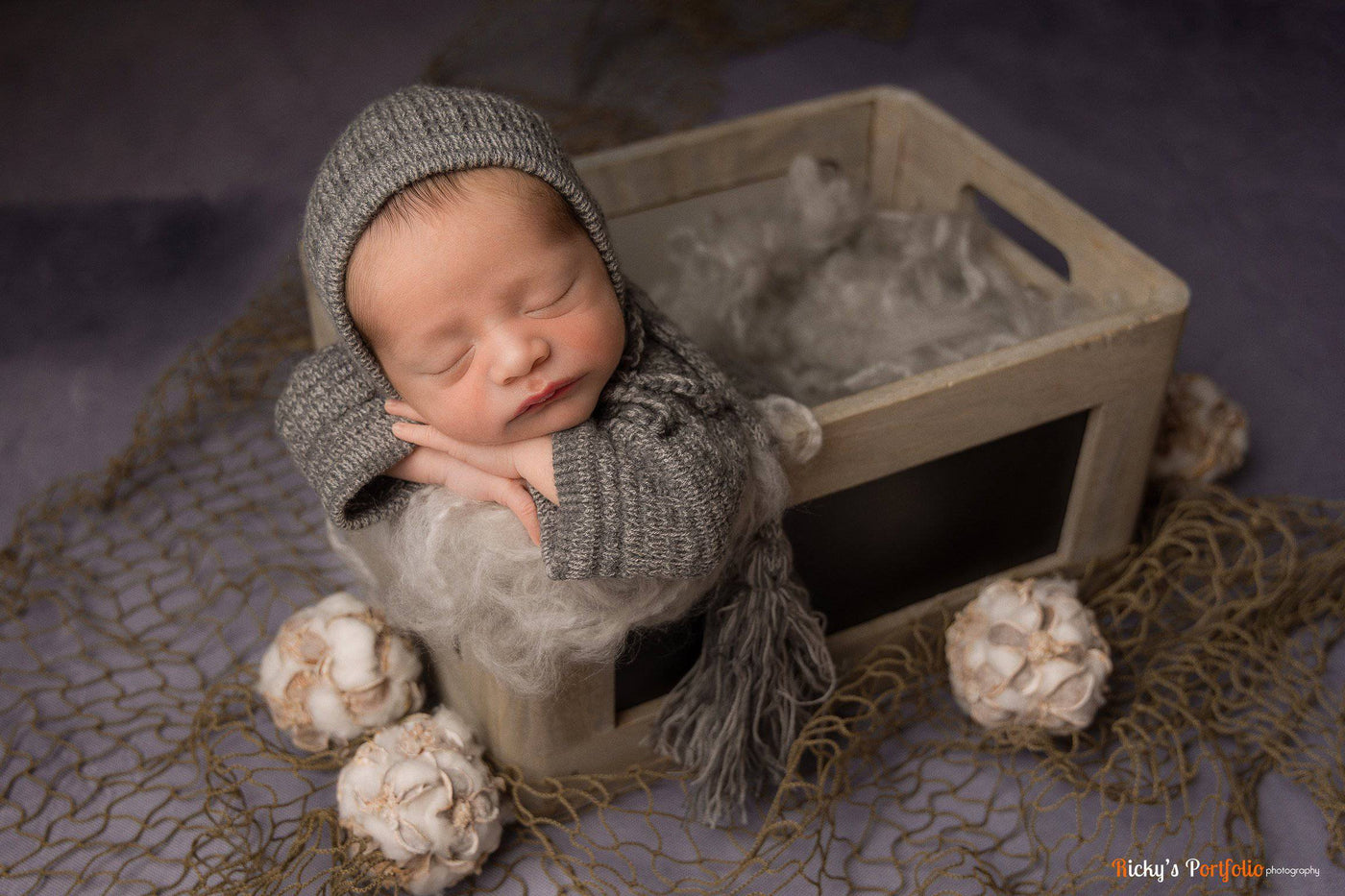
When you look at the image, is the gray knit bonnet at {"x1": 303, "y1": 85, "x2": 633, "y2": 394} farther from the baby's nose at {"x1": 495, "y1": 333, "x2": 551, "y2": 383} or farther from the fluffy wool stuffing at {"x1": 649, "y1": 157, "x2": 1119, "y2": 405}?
the fluffy wool stuffing at {"x1": 649, "y1": 157, "x2": 1119, "y2": 405}

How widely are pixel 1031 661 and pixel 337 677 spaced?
21.4 inches

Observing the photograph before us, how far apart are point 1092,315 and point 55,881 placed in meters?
0.97

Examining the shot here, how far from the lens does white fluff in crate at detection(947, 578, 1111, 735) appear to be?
1.01 metres

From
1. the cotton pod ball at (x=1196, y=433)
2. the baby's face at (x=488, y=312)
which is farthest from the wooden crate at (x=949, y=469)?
the baby's face at (x=488, y=312)

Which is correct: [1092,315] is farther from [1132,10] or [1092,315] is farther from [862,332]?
Result: [1132,10]

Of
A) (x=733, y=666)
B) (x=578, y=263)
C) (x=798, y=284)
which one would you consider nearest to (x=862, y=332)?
(x=798, y=284)

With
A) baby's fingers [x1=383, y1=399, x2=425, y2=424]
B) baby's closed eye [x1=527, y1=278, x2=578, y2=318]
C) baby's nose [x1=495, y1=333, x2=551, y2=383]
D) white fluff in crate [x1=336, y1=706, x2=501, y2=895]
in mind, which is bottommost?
white fluff in crate [x1=336, y1=706, x2=501, y2=895]

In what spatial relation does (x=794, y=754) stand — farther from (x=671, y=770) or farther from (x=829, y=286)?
(x=829, y=286)

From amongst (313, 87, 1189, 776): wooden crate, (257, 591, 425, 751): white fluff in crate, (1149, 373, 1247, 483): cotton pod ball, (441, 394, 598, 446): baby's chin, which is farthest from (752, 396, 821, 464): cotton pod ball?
(1149, 373, 1247, 483): cotton pod ball

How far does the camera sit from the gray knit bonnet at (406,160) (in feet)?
2.55

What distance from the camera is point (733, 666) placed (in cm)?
98

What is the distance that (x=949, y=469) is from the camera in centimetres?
105

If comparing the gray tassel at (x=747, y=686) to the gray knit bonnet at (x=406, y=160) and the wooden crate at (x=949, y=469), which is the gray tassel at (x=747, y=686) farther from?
the gray knit bonnet at (x=406, y=160)

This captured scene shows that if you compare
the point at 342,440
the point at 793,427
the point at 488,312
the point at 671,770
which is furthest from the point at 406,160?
the point at 671,770
